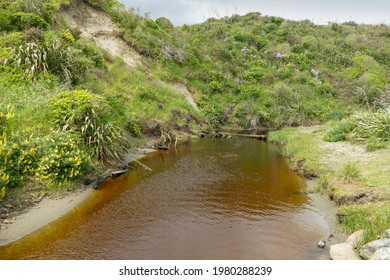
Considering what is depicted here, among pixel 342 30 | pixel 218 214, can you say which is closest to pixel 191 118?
pixel 218 214

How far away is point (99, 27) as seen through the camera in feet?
104

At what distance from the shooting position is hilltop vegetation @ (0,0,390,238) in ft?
43.4

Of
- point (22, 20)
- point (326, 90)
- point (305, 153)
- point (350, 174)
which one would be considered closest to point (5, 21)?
Answer: point (22, 20)

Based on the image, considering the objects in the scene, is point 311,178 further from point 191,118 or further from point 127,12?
point 127,12

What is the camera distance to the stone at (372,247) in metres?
7.47

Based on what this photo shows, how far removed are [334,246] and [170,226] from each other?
15.5ft

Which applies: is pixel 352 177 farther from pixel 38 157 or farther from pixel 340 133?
pixel 38 157

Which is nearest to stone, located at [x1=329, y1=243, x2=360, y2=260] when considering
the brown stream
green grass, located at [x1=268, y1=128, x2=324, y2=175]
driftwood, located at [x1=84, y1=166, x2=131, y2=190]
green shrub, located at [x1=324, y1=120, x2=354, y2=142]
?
the brown stream

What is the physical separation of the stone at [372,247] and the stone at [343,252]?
334mm

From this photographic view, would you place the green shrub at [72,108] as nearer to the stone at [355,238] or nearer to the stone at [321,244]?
the stone at [321,244]

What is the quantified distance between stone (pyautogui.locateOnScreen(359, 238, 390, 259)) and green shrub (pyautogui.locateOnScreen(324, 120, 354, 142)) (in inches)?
503

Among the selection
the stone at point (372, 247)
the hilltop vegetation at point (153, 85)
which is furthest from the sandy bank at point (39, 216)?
the stone at point (372, 247)

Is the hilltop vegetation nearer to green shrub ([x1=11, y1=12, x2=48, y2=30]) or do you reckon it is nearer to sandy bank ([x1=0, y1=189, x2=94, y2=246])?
green shrub ([x1=11, y1=12, x2=48, y2=30])

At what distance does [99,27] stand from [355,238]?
29458 mm
